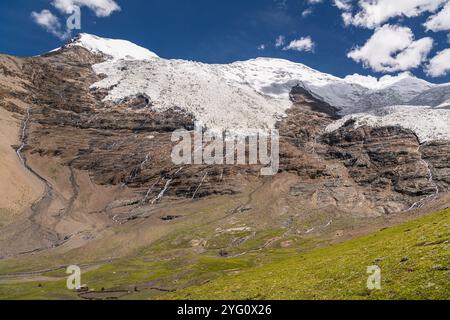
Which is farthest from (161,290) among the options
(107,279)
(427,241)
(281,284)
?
(427,241)

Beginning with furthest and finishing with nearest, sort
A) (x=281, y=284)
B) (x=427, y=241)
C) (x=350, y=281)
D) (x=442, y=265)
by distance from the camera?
(x=281, y=284) → (x=427, y=241) → (x=350, y=281) → (x=442, y=265)

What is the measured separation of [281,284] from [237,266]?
124 m

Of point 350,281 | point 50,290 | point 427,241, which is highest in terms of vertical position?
point 427,241
